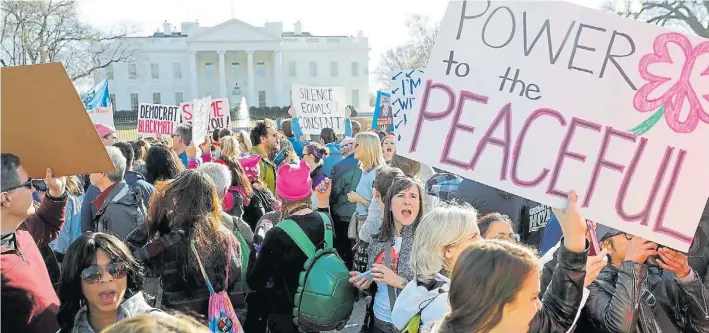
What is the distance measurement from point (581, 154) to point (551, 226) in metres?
1.74

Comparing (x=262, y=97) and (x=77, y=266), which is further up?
(x=77, y=266)

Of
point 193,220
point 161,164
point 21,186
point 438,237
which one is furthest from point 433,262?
point 161,164

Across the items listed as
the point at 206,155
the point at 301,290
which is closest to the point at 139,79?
the point at 206,155

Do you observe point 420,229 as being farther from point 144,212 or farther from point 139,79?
point 139,79

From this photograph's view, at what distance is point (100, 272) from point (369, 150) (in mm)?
3302

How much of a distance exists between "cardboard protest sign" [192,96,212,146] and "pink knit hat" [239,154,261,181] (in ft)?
8.75

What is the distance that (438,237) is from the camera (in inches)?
109

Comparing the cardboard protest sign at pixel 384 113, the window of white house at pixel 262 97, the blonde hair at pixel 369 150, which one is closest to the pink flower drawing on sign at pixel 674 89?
the blonde hair at pixel 369 150

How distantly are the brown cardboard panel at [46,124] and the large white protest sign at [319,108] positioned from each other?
775cm

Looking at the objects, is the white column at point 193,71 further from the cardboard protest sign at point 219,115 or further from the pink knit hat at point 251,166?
the pink knit hat at point 251,166

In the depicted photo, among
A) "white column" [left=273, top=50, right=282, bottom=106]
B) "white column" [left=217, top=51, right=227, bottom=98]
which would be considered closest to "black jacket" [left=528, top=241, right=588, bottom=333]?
"white column" [left=217, top=51, right=227, bottom=98]

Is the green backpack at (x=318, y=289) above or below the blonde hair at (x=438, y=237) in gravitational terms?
below

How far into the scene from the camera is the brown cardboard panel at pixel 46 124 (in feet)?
8.62

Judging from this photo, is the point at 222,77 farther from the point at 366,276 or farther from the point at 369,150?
the point at 366,276
